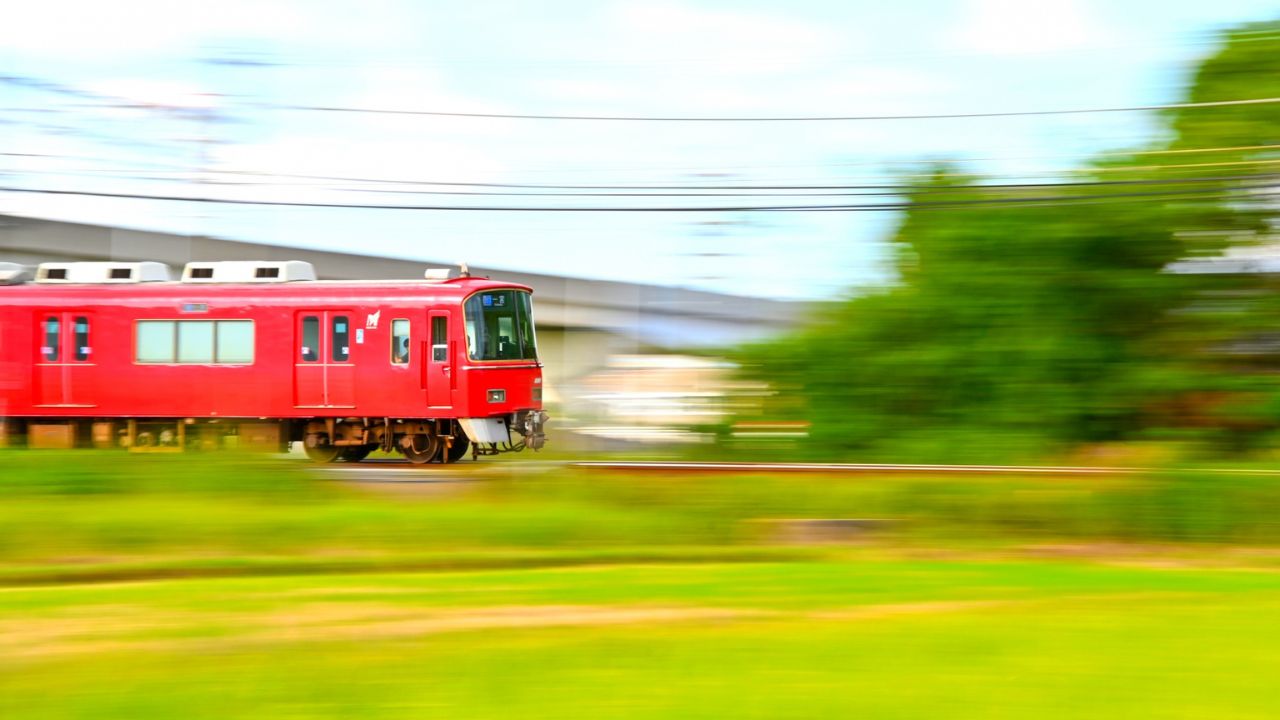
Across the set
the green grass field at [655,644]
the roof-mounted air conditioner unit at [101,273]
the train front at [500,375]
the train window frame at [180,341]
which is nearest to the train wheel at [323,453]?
the train window frame at [180,341]

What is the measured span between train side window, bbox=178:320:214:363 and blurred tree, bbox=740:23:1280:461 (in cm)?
937

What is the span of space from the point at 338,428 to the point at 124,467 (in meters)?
8.43

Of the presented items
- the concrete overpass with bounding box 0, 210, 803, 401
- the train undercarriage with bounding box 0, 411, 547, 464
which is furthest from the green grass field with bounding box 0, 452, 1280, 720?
the train undercarriage with bounding box 0, 411, 547, 464

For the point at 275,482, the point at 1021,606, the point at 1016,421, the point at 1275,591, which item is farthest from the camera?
the point at 1016,421

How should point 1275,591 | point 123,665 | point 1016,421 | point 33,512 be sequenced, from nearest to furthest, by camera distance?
point 123,665 → point 1275,591 → point 33,512 → point 1016,421

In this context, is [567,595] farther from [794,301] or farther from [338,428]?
[338,428]

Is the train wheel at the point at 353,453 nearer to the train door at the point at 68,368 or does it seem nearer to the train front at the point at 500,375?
the train front at the point at 500,375

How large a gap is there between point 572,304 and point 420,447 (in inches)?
662

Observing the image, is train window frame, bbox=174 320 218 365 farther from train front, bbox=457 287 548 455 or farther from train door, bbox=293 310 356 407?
train front, bbox=457 287 548 455

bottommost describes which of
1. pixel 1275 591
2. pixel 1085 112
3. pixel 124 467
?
pixel 1275 591

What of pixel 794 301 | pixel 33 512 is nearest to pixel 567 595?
pixel 33 512

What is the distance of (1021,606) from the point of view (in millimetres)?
10242

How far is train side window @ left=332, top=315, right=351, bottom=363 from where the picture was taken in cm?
2136

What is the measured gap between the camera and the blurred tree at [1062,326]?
62.4 ft
